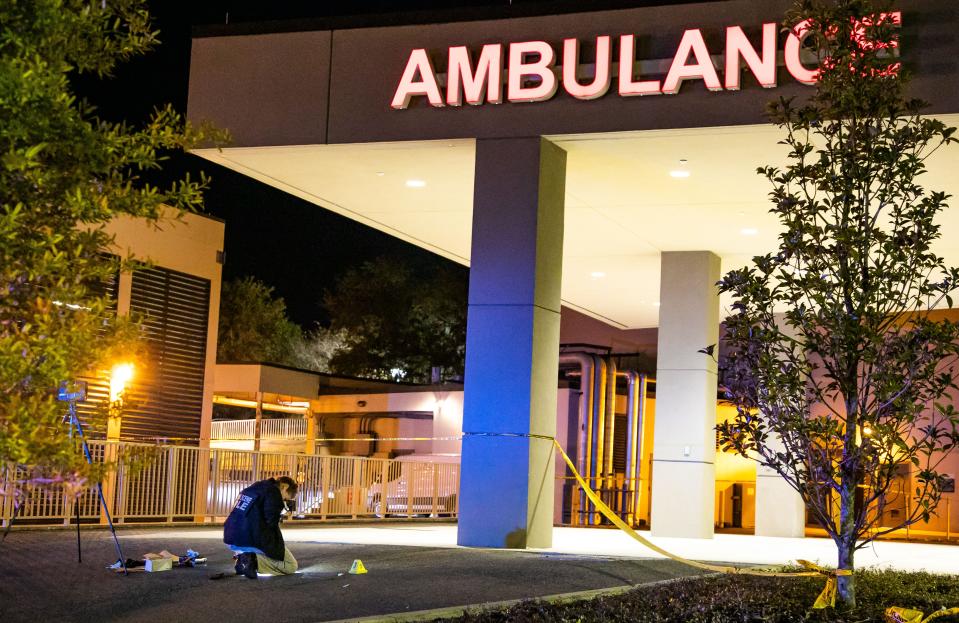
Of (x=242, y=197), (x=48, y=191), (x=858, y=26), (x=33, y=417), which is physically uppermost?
(x=242, y=197)

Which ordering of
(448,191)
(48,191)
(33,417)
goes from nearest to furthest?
1. (33,417)
2. (48,191)
3. (448,191)

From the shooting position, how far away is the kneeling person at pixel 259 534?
36.4 ft

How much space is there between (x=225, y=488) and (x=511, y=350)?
707 cm

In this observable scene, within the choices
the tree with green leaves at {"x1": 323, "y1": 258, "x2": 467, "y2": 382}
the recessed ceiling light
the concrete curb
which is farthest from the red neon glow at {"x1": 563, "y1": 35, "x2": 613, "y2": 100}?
the tree with green leaves at {"x1": 323, "y1": 258, "x2": 467, "y2": 382}

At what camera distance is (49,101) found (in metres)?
5.30

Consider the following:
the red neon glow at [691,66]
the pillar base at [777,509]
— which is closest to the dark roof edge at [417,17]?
the red neon glow at [691,66]

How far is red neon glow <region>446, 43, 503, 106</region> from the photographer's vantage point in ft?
49.9

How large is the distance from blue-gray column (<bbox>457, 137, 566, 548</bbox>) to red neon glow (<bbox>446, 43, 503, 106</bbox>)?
0.59m

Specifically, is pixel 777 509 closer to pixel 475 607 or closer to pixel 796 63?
pixel 796 63

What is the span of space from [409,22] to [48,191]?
10.8 metres

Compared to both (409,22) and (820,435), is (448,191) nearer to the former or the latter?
(409,22)

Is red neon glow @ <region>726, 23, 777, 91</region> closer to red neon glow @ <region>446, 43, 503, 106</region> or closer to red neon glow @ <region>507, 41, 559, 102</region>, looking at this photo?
red neon glow @ <region>507, 41, 559, 102</region>

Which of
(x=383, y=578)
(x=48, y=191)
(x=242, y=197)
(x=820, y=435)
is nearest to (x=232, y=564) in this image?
(x=383, y=578)

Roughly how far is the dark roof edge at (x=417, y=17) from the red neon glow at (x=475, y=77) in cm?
49
